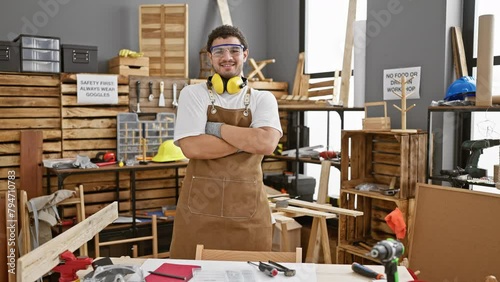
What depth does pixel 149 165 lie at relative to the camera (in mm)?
4539

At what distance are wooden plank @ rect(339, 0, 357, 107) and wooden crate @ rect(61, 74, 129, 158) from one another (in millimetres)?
2086

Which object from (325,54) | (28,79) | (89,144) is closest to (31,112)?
(28,79)

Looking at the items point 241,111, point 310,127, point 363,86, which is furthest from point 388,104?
point 241,111

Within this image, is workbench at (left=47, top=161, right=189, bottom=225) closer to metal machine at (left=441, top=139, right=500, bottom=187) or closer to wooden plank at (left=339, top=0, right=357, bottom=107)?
wooden plank at (left=339, top=0, right=357, bottom=107)

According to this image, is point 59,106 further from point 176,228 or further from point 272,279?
point 272,279

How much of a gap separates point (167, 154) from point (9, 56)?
161 centimetres

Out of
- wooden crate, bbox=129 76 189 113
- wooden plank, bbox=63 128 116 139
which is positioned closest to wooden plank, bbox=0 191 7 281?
wooden plank, bbox=63 128 116 139

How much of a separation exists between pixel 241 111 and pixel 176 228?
71 centimetres

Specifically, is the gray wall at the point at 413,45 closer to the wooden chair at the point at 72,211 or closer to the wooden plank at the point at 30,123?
the wooden chair at the point at 72,211

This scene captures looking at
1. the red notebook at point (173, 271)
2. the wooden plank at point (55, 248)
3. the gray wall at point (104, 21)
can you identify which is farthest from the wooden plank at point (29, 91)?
the red notebook at point (173, 271)

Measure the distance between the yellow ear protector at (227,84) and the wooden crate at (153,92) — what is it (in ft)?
8.04

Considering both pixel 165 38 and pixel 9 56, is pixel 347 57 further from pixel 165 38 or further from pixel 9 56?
pixel 9 56

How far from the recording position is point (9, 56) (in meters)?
4.25

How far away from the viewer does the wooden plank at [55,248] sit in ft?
5.46
